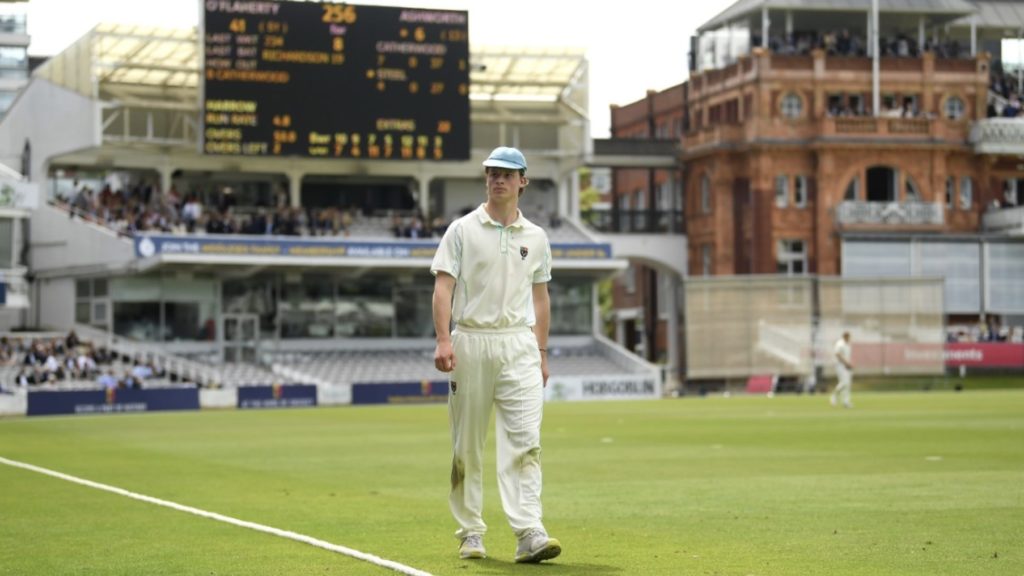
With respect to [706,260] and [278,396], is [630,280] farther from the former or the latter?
[278,396]

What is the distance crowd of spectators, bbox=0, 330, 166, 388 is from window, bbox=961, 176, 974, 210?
1431 inches

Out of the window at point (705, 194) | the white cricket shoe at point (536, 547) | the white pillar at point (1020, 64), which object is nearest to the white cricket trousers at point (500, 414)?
A: the white cricket shoe at point (536, 547)

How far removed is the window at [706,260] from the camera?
252 ft

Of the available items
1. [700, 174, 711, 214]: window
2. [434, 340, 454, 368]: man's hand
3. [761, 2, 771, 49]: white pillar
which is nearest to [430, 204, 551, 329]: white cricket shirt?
[434, 340, 454, 368]: man's hand

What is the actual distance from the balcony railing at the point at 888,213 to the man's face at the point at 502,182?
64819mm

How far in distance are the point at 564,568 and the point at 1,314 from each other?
192 feet

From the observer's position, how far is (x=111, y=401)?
164ft

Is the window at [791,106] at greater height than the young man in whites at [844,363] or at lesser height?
greater

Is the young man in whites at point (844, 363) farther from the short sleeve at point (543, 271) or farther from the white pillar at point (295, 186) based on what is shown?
the short sleeve at point (543, 271)

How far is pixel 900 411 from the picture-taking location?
38250 mm

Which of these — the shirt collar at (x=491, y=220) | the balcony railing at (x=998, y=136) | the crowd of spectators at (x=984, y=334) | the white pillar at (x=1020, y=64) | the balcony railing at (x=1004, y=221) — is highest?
the white pillar at (x=1020, y=64)

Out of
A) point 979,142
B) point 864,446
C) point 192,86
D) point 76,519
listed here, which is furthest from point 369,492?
point 979,142

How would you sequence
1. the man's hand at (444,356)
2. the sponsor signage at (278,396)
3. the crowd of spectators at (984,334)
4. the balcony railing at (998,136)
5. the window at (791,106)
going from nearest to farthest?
the man's hand at (444,356) → the sponsor signage at (278,396) → the crowd of spectators at (984,334) → the window at (791,106) → the balcony railing at (998,136)

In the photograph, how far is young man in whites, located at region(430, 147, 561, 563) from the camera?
35.0 ft
